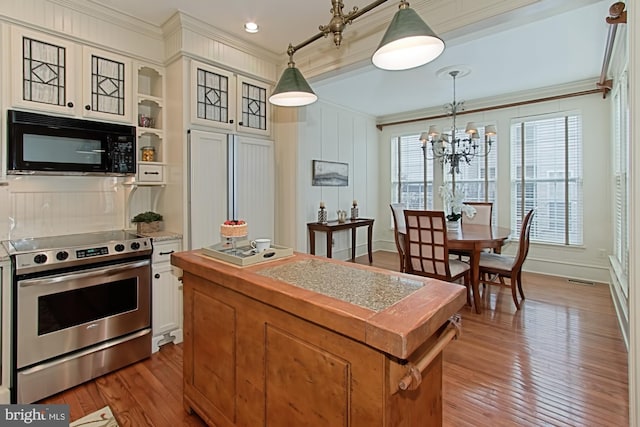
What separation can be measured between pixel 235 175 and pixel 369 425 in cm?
257

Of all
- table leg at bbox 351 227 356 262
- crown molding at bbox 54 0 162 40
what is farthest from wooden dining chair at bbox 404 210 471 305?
crown molding at bbox 54 0 162 40

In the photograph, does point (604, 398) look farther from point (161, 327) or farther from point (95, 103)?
point (95, 103)

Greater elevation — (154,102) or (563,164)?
(154,102)

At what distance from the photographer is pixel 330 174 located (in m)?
5.89

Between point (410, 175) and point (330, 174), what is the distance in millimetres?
1851

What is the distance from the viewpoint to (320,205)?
5.56 metres

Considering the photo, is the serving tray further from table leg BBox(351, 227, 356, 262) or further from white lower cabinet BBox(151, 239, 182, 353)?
table leg BBox(351, 227, 356, 262)

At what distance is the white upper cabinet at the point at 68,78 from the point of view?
7.70 ft

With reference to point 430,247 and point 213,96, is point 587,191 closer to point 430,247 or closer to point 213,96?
point 430,247

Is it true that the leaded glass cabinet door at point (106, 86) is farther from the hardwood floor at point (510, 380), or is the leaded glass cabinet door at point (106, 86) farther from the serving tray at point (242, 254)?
the hardwood floor at point (510, 380)

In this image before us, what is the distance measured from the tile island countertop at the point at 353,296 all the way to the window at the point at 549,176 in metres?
4.75

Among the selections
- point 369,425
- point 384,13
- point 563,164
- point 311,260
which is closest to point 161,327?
point 311,260

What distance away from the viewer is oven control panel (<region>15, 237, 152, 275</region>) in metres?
2.06

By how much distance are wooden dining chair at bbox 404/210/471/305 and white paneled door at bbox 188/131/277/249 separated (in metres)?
1.62
